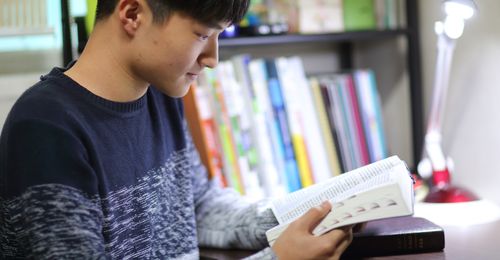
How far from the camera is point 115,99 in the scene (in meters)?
1.05

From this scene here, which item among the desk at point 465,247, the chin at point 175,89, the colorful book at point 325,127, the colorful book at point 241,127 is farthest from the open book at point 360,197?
the colorful book at point 325,127

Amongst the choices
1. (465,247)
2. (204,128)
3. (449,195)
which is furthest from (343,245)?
(204,128)

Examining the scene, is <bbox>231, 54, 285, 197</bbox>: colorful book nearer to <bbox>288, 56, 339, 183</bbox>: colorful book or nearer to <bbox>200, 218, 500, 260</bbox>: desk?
<bbox>288, 56, 339, 183</bbox>: colorful book

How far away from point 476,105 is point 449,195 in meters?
0.25

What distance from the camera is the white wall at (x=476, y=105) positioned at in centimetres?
150

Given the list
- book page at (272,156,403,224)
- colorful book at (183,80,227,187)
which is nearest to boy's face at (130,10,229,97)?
book page at (272,156,403,224)

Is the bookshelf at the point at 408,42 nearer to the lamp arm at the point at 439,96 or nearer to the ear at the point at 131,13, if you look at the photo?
the lamp arm at the point at 439,96

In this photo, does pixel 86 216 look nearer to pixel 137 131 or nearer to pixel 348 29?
pixel 137 131

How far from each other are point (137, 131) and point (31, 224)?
0.27 metres

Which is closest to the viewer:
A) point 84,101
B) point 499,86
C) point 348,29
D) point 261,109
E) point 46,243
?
point 46,243

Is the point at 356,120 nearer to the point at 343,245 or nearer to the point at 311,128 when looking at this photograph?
the point at 311,128

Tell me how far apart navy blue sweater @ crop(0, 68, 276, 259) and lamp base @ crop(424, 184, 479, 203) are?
1.44ft

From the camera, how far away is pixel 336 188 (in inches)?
40.3

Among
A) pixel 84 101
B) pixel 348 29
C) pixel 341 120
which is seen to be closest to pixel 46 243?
pixel 84 101
